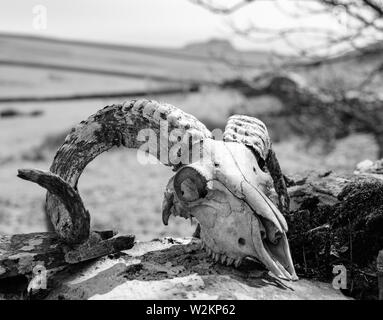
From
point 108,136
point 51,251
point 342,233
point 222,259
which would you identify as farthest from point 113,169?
point 222,259

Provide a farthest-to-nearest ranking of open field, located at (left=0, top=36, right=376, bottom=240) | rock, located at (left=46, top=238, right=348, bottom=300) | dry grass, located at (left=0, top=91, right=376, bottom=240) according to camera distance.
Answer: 1. open field, located at (left=0, top=36, right=376, bottom=240)
2. dry grass, located at (left=0, top=91, right=376, bottom=240)
3. rock, located at (left=46, top=238, right=348, bottom=300)

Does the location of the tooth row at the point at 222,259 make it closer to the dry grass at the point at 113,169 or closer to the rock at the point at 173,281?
the rock at the point at 173,281

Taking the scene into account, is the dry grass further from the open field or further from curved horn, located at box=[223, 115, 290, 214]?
curved horn, located at box=[223, 115, 290, 214]

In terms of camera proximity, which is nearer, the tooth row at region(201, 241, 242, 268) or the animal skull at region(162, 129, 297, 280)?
the animal skull at region(162, 129, 297, 280)

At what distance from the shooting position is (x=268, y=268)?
145 inches

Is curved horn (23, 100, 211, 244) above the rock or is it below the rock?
above

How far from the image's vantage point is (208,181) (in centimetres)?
376

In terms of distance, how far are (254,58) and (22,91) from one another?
6598 millimetres

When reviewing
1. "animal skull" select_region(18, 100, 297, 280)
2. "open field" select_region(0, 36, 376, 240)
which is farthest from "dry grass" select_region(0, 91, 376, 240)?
"animal skull" select_region(18, 100, 297, 280)

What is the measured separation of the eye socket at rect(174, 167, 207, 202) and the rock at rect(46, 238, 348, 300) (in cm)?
46

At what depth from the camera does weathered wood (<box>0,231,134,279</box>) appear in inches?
160

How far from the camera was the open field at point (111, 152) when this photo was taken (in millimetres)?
11328

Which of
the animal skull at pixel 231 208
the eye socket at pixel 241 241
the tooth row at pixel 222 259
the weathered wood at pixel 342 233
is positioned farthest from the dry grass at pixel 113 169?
the eye socket at pixel 241 241

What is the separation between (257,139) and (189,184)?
0.63 metres
